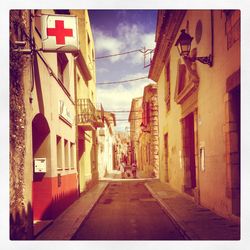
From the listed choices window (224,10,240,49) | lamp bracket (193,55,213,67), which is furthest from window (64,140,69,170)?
window (224,10,240,49)

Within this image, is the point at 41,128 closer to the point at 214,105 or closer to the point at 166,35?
the point at 214,105

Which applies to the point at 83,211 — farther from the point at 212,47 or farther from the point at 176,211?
the point at 212,47

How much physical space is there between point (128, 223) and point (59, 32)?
4.01 meters

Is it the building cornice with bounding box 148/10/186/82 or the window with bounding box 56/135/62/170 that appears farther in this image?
the building cornice with bounding box 148/10/186/82

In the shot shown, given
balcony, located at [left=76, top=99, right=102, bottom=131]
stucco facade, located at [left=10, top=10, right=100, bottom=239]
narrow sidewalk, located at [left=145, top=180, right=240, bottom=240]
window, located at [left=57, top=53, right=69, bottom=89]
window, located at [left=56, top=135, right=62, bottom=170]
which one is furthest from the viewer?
balcony, located at [left=76, top=99, right=102, bottom=131]

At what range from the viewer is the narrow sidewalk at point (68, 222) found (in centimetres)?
694

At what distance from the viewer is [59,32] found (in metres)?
6.43

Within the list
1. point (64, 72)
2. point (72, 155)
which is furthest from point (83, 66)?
point (72, 155)

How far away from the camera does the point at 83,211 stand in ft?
32.5

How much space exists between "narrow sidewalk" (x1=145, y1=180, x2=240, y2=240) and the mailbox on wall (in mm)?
2814

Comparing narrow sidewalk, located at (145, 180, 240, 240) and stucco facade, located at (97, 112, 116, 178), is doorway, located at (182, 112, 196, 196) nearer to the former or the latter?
narrow sidewalk, located at (145, 180, 240, 240)

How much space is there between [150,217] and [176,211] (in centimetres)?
69

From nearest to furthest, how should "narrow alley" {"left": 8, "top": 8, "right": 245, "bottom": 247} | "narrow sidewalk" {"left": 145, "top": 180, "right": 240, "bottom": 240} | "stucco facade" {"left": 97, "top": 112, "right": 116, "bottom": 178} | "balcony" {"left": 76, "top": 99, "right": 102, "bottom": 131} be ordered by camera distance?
"narrow alley" {"left": 8, "top": 8, "right": 245, "bottom": 247} → "narrow sidewalk" {"left": 145, "top": 180, "right": 240, "bottom": 240} → "balcony" {"left": 76, "top": 99, "right": 102, "bottom": 131} → "stucco facade" {"left": 97, "top": 112, "right": 116, "bottom": 178}

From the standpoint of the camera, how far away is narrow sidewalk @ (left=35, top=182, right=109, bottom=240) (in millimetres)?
6941
